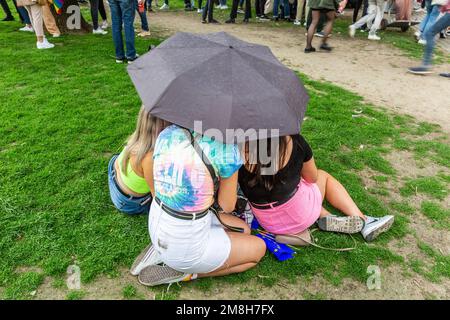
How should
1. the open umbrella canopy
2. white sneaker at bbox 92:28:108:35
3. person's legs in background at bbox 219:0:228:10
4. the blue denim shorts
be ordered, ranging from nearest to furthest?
the open umbrella canopy < the blue denim shorts < white sneaker at bbox 92:28:108:35 < person's legs in background at bbox 219:0:228:10

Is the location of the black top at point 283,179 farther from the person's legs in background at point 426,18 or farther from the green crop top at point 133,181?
the person's legs in background at point 426,18

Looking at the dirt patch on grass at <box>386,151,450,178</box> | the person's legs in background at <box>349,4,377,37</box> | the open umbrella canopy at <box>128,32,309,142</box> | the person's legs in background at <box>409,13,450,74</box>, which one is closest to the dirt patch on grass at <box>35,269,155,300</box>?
the open umbrella canopy at <box>128,32,309,142</box>

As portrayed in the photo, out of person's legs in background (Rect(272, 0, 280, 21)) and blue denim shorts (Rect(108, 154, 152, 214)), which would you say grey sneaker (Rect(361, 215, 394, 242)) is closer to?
blue denim shorts (Rect(108, 154, 152, 214))

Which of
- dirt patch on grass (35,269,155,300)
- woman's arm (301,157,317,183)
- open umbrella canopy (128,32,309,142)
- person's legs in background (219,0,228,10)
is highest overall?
open umbrella canopy (128,32,309,142)

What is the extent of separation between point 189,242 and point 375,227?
1.48 metres

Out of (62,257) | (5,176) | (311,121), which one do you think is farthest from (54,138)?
(311,121)

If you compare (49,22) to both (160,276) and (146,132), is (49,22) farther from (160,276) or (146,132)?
(160,276)

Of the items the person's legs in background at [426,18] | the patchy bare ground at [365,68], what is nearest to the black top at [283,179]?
the patchy bare ground at [365,68]

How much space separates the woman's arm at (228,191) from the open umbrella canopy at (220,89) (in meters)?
0.35

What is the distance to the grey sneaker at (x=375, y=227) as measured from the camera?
Answer: 2.66 m

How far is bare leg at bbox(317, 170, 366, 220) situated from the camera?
283cm

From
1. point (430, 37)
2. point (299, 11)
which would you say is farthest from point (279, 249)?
point (299, 11)

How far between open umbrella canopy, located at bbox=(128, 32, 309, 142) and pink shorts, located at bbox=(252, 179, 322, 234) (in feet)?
2.52
